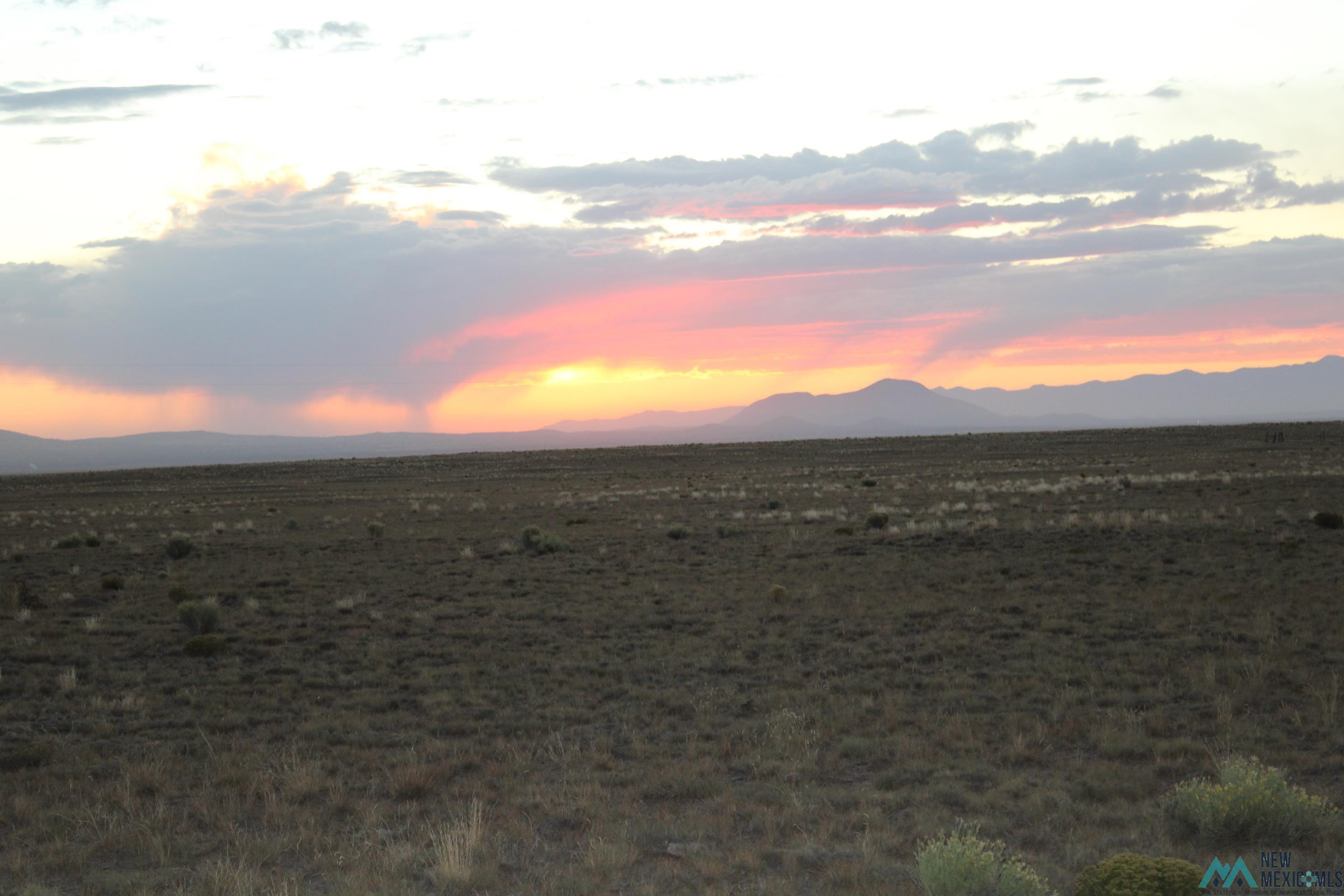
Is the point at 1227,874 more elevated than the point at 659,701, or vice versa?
the point at 1227,874

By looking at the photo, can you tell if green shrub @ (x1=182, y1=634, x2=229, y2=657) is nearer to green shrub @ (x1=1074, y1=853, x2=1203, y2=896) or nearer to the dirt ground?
the dirt ground

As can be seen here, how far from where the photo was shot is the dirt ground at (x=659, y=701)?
20.9 feet

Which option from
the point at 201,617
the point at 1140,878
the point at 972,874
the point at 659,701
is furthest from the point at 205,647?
the point at 1140,878

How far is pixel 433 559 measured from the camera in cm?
2308

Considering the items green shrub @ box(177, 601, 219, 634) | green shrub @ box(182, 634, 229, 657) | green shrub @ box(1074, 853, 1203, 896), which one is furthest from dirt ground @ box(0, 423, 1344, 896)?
green shrub @ box(1074, 853, 1203, 896)

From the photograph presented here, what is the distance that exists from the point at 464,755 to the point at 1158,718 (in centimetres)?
703

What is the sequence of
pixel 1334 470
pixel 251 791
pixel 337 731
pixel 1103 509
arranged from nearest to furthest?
1. pixel 251 791
2. pixel 337 731
3. pixel 1103 509
4. pixel 1334 470

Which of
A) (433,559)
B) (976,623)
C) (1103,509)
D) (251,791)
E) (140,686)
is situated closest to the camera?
(251,791)

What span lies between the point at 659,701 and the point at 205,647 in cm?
760

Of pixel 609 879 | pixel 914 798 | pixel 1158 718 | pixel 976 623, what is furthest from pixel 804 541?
pixel 609 879

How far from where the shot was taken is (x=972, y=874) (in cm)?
514

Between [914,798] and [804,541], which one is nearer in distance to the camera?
[914,798]

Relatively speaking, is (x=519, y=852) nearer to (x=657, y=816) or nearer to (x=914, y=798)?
(x=657, y=816)

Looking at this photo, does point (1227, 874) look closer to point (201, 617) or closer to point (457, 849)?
point (457, 849)
